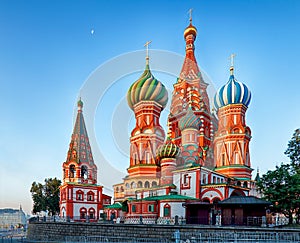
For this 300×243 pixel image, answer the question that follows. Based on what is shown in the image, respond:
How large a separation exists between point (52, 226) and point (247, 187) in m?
21.1

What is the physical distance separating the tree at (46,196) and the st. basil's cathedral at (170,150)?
653cm

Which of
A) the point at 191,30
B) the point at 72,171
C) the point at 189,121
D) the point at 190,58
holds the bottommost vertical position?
the point at 72,171

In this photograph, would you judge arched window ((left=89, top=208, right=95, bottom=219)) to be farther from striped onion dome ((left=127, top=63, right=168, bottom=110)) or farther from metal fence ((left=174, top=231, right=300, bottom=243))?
metal fence ((left=174, top=231, right=300, bottom=243))

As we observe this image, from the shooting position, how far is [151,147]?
39281 millimetres

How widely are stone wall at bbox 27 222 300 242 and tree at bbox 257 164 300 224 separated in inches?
286

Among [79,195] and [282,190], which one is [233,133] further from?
[79,195]

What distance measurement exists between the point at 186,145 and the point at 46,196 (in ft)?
71.8

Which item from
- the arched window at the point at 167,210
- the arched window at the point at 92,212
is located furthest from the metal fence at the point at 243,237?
the arched window at the point at 92,212

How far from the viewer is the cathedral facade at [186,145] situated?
101 ft

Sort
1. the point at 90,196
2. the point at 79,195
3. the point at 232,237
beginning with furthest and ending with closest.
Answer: the point at 90,196 < the point at 79,195 < the point at 232,237

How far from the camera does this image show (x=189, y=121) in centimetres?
3838

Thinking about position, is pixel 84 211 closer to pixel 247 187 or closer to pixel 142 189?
pixel 142 189

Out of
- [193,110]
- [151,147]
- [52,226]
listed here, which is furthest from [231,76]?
[52,226]

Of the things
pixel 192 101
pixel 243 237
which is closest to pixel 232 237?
pixel 243 237
